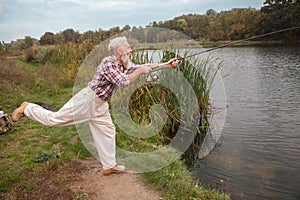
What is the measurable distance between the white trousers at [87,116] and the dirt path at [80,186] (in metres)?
0.29

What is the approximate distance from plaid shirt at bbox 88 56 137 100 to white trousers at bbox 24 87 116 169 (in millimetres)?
91

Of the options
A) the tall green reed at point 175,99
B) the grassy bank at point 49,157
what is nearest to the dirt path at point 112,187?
the grassy bank at point 49,157

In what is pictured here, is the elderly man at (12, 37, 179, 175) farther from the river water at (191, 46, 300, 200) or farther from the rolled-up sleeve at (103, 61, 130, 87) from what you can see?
the river water at (191, 46, 300, 200)

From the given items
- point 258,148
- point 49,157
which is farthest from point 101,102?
point 258,148

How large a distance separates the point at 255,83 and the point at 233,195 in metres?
7.71

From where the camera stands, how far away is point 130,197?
302 centimetres

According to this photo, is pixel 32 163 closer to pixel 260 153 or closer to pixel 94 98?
pixel 94 98

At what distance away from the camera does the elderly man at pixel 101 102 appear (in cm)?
288

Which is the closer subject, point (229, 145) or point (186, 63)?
point (229, 145)

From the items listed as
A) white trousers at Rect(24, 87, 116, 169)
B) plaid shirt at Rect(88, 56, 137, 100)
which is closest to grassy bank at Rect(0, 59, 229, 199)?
white trousers at Rect(24, 87, 116, 169)

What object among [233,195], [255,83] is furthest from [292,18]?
[233,195]

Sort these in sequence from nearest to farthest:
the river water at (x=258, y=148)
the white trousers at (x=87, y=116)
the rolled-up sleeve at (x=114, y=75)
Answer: the rolled-up sleeve at (x=114, y=75) → the white trousers at (x=87, y=116) → the river water at (x=258, y=148)

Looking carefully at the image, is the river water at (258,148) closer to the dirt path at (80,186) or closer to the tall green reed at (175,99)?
the tall green reed at (175,99)

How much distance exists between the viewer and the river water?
155 inches
